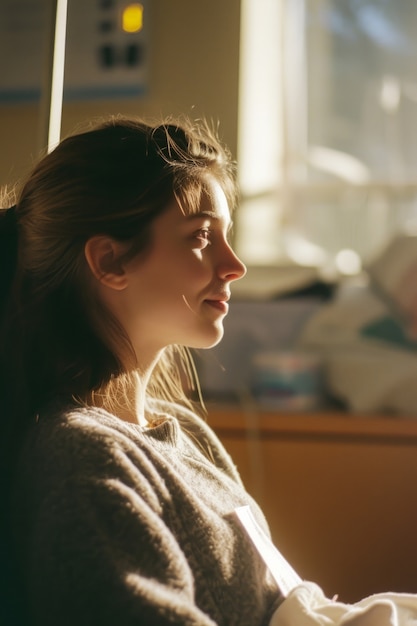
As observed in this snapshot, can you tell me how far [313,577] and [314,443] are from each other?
0.71 feet

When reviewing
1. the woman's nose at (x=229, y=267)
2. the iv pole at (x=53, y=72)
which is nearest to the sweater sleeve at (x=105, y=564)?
the woman's nose at (x=229, y=267)

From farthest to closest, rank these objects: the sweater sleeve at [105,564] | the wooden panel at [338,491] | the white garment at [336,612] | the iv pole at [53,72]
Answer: the wooden panel at [338,491]
the iv pole at [53,72]
the white garment at [336,612]
the sweater sleeve at [105,564]

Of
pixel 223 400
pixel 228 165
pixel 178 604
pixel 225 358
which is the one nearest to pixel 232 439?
pixel 223 400

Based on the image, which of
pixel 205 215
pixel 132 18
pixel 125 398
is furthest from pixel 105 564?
pixel 132 18

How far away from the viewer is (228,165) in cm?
78

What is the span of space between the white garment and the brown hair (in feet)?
0.72

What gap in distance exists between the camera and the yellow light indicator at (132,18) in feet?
6.10

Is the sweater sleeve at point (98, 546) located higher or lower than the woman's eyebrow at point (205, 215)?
lower

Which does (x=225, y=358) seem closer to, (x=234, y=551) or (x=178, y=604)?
(x=234, y=551)

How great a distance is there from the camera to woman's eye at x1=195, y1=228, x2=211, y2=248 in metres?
0.68

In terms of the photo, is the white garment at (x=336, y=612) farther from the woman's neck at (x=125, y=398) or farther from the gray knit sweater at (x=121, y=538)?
the woman's neck at (x=125, y=398)

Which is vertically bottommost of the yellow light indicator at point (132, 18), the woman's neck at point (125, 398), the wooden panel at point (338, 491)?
the wooden panel at point (338, 491)

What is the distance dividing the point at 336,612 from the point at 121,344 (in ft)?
0.88

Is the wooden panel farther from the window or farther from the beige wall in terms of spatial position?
the beige wall
